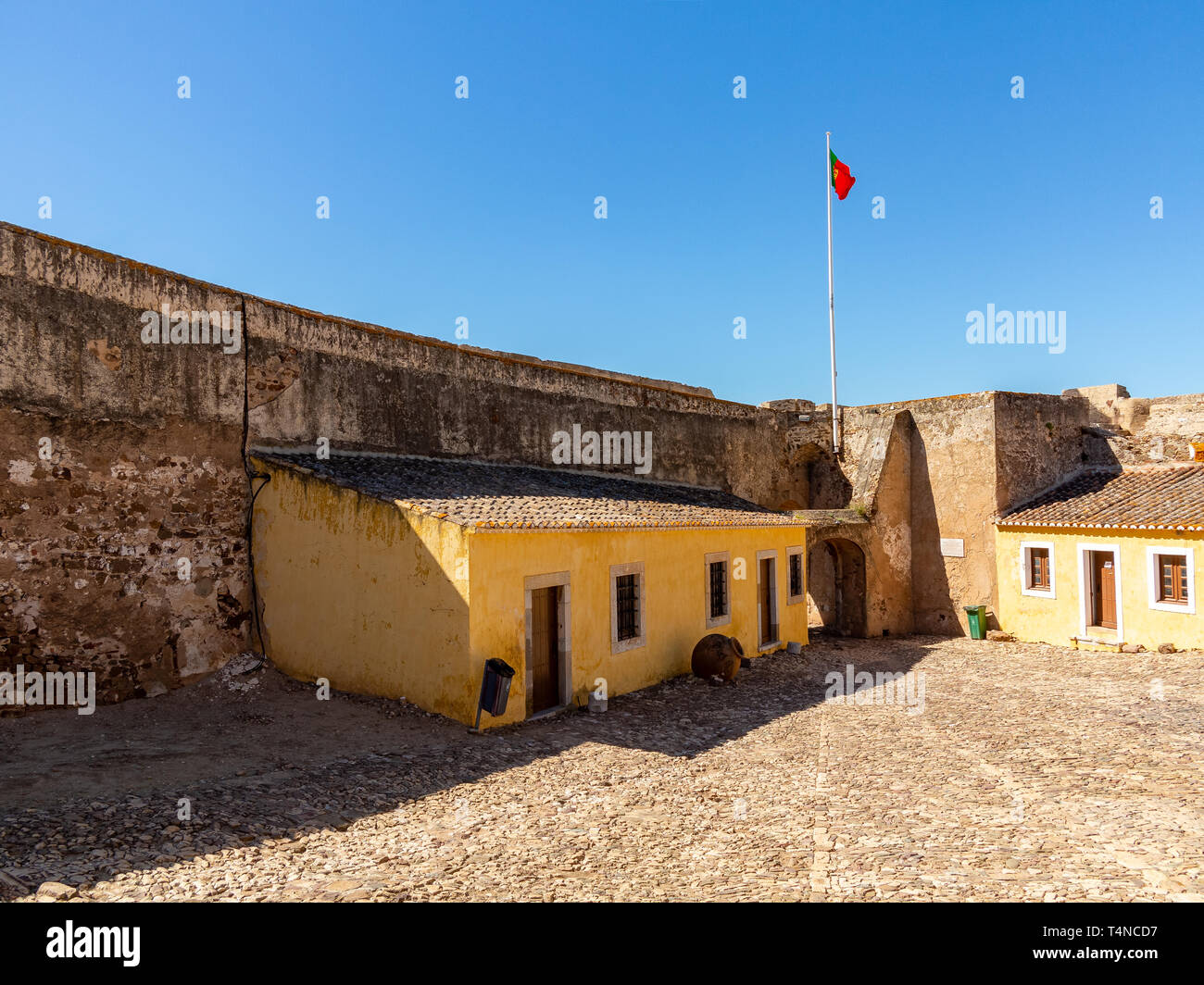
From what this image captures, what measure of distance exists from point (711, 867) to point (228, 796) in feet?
14.3

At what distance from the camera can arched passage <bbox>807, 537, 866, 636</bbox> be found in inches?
779

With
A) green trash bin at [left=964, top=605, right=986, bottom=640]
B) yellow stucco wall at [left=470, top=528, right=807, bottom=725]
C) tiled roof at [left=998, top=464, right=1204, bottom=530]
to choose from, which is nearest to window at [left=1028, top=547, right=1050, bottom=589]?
tiled roof at [left=998, top=464, right=1204, bottom=530]

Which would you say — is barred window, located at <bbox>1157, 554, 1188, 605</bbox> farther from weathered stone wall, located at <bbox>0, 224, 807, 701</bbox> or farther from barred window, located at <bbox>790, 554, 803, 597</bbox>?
weathered stone wall, located at <bbox>0, 224, 807, 701</bbox>

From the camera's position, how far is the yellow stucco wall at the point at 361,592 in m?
9.70

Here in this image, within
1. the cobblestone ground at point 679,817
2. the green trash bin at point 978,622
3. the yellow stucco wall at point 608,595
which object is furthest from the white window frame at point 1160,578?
the yellow stucco wall at point 608,595

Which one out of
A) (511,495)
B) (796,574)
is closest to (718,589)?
(796,574)

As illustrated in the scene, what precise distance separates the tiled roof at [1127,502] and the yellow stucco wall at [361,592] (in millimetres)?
13812

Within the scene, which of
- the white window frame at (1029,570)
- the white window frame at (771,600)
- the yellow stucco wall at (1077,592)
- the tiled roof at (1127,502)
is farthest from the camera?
the white window frame at (1029,570)

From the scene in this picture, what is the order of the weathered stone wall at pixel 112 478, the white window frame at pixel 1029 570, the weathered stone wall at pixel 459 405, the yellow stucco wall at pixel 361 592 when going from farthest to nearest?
1. the white window frame at pixel 1029 570
2. the weathered stone wall at pixel 459 405
3. the yellow stucco wall at pixel 361 592
4. the weathered stone wall at pixel 112 478

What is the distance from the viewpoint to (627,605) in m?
12.5

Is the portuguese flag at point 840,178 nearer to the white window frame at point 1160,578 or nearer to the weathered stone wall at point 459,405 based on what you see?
the weathered stone wall at point 459,405

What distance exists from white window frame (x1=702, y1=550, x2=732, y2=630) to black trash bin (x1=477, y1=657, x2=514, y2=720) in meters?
5.60

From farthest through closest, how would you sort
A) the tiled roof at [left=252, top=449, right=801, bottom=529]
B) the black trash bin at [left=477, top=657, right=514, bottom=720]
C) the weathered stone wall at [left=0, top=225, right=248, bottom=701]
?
the tiled roof at [left=252, top=449, right=801, bottom=529] → the black trash bin at [left=477, top=657, right=514, bottom=720] → the weathered stone wall at [left=0, top=225, right=248, bottom=701]
